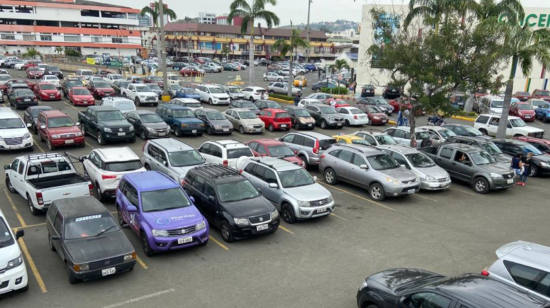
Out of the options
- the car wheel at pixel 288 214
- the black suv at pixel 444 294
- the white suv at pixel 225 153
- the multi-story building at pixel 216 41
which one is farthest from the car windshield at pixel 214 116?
the multi-story building at pixel 216 41

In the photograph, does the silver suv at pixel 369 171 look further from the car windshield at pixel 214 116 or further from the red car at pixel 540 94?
the red car at pixel 540 94

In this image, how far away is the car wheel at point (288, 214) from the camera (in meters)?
12.6

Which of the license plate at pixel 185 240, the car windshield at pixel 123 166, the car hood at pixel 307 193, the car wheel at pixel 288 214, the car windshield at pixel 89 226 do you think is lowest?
the car wheel at pixel 288 214

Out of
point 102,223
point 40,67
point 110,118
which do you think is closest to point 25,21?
point 40,67

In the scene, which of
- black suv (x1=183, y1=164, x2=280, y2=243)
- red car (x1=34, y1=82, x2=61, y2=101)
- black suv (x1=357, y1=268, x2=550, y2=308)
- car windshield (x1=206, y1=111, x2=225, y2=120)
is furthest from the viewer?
red car (x1=34, y1=82, x2=61, y2=101)

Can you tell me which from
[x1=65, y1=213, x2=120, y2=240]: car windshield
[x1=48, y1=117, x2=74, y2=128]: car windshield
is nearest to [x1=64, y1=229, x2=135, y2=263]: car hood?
[x1=65, y1=213, x2=120, y2=240]: car windshield

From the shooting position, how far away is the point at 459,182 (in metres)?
18.0

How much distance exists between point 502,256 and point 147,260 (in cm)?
782

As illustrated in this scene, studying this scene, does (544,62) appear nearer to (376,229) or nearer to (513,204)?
(513,204)

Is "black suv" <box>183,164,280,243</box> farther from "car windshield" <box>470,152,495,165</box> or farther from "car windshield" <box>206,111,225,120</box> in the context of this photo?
"car windshield" <box>206,111,225,120</box>

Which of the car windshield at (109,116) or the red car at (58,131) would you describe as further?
the car windshield at (109,116)

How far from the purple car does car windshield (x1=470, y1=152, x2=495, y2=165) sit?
471 inches

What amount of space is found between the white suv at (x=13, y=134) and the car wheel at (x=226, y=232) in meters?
12.7

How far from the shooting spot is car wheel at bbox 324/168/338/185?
16.6 meters
